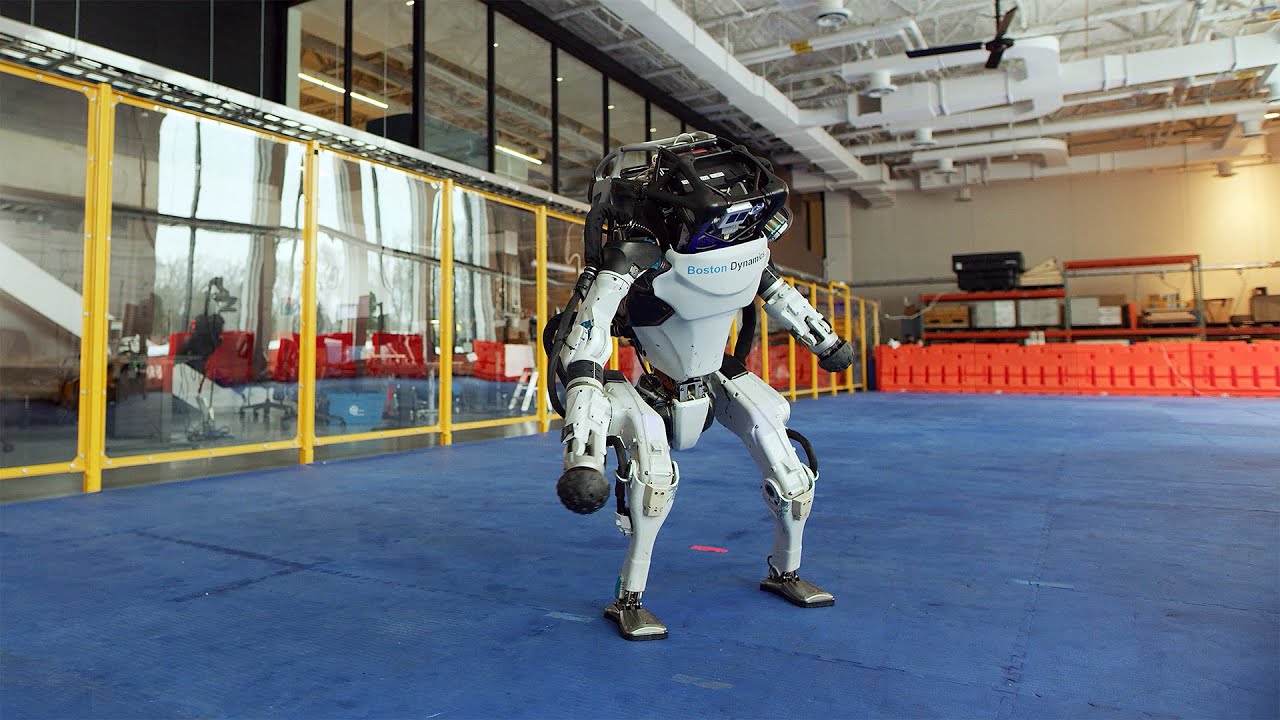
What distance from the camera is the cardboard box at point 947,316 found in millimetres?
20664

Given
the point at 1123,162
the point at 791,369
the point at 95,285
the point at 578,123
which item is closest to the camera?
the point at 95,285

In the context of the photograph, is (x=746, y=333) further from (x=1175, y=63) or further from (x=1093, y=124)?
(x=1093, y=124)

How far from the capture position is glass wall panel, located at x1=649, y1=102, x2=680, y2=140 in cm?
1551

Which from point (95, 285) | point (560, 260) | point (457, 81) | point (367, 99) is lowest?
point (95, 285)

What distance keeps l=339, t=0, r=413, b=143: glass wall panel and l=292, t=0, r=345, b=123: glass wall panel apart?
0.64ft

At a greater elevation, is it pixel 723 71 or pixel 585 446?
pixel 723 71

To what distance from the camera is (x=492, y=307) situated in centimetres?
1012

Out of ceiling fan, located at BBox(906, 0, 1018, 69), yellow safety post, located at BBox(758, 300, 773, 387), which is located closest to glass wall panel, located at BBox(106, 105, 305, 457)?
ceiling fan, located at BBox(906, 0, 1018, 69)

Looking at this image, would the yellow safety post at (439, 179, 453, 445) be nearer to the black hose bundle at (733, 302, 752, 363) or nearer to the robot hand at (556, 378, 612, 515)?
the black hose bundle at (733, 302, 752, 363)

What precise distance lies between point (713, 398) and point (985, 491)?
11.2 ft

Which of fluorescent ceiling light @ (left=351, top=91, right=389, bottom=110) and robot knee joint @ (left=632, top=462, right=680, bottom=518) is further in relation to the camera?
fluorescent ceiling light @ (left=351, top=91, right=389, bottom=110)

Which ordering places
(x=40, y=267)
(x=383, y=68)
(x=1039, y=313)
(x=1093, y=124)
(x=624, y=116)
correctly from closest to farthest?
(x=40, y=267), (x=383, y=68), (x=624, y=116), (x=1093, y=124), (x=1039, y=313)

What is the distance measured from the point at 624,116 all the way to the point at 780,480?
41.7 ft

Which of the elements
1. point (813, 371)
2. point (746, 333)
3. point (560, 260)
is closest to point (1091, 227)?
point (813, 371)
